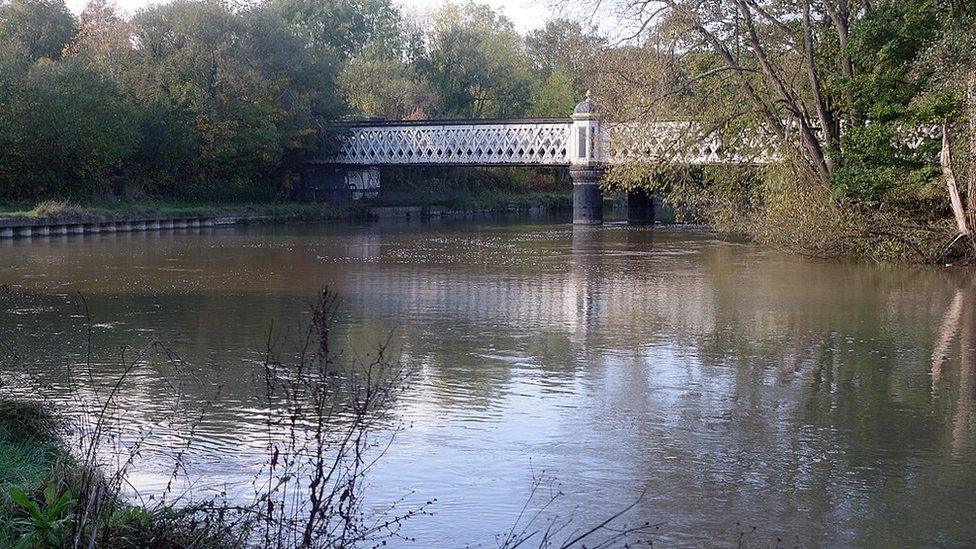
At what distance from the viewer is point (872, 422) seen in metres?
9.24

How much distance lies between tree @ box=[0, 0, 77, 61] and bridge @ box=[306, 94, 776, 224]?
1290 cm

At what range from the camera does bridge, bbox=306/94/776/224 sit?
47.2 metres

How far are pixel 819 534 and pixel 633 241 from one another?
28.0 metres

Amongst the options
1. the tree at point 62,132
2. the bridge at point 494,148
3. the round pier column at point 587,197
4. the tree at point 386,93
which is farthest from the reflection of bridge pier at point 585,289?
the tree at point 386,93

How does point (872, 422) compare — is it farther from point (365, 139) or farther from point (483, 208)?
point (483, 208)

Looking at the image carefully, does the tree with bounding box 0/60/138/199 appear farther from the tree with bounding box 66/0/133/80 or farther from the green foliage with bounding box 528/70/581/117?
the green foliage with bounding box 528/70/581/117

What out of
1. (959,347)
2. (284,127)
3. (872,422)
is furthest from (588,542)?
(284,127)

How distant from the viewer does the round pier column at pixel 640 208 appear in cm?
4768

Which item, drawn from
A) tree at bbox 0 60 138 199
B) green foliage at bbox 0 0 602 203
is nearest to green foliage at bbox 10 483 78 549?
green foliage at bbox 0 0 602 203

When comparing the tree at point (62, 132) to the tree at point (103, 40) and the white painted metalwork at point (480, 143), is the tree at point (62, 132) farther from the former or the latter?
the white painted metalwork at point (480, 143)

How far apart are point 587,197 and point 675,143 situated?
2113cm

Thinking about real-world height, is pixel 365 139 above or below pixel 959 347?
above

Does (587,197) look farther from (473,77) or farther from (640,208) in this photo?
(473,77)

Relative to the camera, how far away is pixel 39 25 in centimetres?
5459
